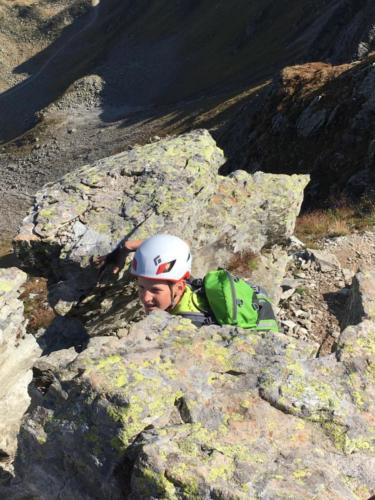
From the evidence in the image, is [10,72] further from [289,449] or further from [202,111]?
[289,449]

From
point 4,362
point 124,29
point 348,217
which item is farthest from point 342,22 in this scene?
point 124,29

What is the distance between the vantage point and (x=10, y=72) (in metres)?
126

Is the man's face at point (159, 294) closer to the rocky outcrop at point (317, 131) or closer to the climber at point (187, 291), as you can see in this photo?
the climber at point (187, 291)

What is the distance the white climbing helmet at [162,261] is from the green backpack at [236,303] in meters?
0.47

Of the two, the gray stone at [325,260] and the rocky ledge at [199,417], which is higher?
the rocky ledge at [199,417]

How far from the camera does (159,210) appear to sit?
1108cm

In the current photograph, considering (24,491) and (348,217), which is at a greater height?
(24,491)

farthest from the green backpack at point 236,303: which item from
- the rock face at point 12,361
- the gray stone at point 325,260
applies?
the gray stone at point 325,260

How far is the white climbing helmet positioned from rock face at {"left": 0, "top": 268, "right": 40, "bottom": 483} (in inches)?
126

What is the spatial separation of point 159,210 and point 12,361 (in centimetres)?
442

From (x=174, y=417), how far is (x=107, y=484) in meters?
1.05

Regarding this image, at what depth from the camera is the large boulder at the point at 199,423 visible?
5.08 metres

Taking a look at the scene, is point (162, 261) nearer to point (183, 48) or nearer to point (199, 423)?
point (199, 423)

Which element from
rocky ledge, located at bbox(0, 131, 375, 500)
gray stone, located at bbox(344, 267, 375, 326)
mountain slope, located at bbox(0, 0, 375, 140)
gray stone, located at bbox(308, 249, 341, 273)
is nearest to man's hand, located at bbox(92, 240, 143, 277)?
rocky ledge, located at bbox(0, 131, 375, 500)
